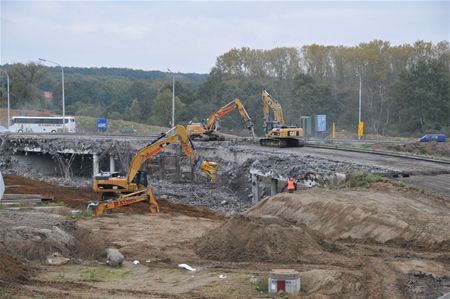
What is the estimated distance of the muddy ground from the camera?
16.6 m

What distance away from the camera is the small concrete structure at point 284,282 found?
15.9 metres

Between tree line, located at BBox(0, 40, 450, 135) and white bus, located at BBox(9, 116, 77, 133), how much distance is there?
18294 millimetres

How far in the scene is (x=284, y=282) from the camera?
15.9m

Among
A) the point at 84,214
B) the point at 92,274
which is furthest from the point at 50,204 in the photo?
the point at 92,274

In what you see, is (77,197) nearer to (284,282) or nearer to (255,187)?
(255,187)

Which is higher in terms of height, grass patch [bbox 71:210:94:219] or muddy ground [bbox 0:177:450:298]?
muddy ground [bbox 0:177:450:298]

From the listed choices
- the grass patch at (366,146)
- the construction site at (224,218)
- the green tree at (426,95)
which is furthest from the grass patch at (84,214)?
the green tree at (426,95)

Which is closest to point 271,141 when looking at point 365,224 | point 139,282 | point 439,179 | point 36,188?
point 36,188

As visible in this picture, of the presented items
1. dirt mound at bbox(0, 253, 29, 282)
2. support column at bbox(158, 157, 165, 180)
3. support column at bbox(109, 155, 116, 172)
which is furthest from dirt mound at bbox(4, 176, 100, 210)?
dirt mound at bbox(0, 253, 29, 282)

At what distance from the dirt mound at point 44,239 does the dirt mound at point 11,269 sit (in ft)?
3.85

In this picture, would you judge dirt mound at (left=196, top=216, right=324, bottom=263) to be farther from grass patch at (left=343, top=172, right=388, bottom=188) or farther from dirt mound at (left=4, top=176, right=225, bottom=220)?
dirt mound at (left=4, top=176, right=225, bottom=220)

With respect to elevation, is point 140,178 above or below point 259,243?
above

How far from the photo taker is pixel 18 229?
2222 cm

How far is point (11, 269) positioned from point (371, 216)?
11.0 meters
